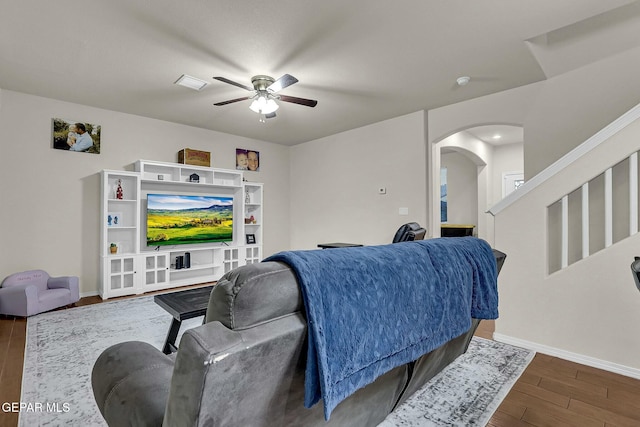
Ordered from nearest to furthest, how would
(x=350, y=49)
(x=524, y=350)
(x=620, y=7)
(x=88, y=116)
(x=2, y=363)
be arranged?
1. (x=2, y=363)
2. (x=620, y=7)
3. (x=524, y=350)
4. (x=350, y=49)
5. (x=88, y=116)

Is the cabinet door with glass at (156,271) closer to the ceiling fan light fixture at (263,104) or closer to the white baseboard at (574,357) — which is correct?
the ceiling fan light fixture at (263,104)

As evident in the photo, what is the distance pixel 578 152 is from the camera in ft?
8.04

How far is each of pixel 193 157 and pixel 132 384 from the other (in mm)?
4703

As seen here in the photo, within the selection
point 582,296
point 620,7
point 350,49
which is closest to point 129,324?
point 350,49

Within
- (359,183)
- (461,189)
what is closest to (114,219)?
(359,183)

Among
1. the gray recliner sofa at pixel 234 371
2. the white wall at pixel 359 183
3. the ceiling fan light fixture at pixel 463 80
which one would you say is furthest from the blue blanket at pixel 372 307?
the white wall at pixel 359 183

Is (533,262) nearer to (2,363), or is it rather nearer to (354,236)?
(354,236)

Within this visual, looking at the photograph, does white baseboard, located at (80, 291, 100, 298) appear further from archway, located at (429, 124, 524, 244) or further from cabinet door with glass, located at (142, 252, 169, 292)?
archway, located at (429, 124, 524, 244)

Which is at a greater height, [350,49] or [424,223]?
[350,49]

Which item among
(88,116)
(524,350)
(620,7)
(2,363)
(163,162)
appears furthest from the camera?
(163,162)

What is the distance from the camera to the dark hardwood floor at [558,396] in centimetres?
175

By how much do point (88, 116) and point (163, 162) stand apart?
43.3 inches

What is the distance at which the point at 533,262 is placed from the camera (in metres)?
2.68

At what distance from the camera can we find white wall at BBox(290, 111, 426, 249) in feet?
15.7
